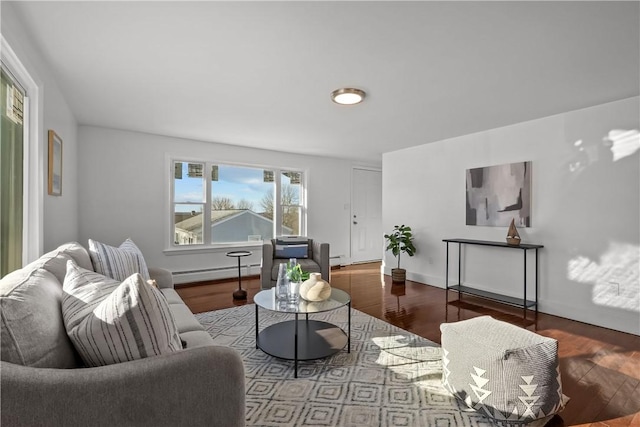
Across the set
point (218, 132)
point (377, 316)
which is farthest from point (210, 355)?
point (218, 132)

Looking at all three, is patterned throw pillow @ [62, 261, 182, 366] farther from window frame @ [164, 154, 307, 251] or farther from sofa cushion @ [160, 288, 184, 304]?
window frame @ [164, 154, 307, 251]

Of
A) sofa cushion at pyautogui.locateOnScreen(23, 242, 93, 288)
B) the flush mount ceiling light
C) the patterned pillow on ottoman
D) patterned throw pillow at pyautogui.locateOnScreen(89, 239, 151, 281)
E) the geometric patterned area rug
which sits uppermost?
the flush mount ceiling light

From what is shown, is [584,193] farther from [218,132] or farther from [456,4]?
[218,132]

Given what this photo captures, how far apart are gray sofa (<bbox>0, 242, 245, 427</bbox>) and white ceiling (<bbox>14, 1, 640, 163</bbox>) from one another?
1574mm

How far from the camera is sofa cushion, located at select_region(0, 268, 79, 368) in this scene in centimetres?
90

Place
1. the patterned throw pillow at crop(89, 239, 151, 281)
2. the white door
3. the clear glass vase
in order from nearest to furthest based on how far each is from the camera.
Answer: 1. the patterned throw pillow at crop(89, 239, 151, 281)
2. the clear glass vase
3. the white door

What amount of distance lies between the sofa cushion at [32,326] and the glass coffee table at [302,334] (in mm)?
1268

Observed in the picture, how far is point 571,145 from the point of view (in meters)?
3.32

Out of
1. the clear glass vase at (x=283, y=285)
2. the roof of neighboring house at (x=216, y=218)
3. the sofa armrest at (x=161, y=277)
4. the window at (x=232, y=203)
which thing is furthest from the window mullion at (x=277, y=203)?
the clear glass vase at (x=283, y=285)

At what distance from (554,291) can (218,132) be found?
4.50 m

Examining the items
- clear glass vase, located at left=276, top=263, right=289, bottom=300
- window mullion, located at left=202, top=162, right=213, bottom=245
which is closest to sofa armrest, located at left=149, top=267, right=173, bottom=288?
clear glass vase, located at left=276, top=263, right=289, bottom=300

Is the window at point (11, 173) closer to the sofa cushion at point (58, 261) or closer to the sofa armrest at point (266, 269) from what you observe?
the sofa cushion at point (58, 261)

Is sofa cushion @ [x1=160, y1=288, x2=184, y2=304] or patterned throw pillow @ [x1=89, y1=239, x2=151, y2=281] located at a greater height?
patterned throw pillow @ [x1=89, y1=239, x2=151, y2=281]

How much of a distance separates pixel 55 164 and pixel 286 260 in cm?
261
